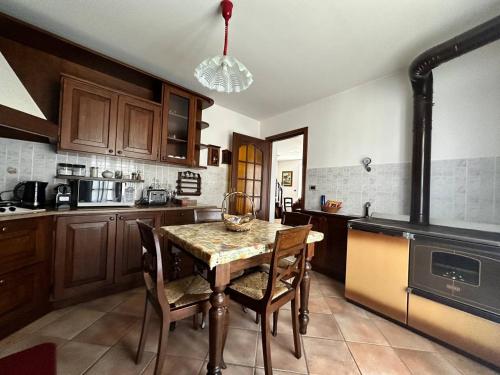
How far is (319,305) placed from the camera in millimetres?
1934

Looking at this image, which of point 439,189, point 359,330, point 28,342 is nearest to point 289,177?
point 439,189

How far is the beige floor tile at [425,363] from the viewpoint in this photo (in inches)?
48.5

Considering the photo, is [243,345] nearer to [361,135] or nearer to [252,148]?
[361,135]

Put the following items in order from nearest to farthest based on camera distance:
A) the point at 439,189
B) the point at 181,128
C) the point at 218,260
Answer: the point at 218,260
the point at 439,189
the point at 181,128

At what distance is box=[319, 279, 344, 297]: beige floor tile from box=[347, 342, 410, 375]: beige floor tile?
0.72 metres

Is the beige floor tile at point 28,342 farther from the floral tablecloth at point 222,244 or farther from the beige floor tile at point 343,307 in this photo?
the beige floor tile at point 343,307

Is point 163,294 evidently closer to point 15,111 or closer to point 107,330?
point 107,330

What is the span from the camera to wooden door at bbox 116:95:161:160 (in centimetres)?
210

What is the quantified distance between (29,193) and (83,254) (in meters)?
0.68

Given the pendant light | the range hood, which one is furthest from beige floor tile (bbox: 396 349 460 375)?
the range hood

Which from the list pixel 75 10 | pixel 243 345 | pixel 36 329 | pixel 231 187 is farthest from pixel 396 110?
pixel 36 329

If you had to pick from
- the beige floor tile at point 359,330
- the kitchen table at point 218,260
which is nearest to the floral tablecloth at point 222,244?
the kitchen table at point 218,260

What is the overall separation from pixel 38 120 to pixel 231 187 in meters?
2.33

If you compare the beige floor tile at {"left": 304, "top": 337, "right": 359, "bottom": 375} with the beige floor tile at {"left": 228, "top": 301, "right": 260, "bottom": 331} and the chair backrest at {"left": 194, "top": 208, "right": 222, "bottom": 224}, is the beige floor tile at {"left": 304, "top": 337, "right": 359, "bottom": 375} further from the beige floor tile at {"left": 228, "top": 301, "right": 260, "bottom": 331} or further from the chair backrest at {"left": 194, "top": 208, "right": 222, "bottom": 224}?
the chair backrest at {"left": 194, "top": 208, "right": 222, "bottom": 224}
